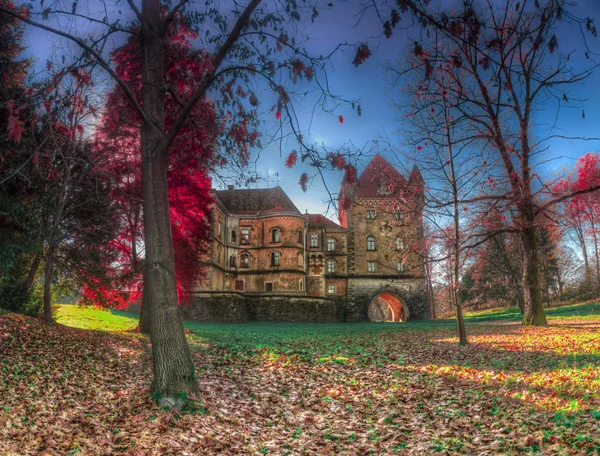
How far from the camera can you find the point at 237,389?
8.71 metres

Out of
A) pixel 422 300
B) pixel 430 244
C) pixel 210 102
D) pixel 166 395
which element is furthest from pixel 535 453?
pixel 422 300

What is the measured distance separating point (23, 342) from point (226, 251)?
108 feet

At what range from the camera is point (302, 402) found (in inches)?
320

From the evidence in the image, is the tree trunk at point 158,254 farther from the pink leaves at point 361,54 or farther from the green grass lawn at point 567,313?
the green grass lawn at point 567,313

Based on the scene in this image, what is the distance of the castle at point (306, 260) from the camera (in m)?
39.6

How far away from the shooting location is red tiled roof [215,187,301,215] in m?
43.7

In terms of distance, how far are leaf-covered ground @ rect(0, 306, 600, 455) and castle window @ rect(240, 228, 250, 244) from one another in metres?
32.3

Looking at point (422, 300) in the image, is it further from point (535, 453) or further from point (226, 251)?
point (535, 453)

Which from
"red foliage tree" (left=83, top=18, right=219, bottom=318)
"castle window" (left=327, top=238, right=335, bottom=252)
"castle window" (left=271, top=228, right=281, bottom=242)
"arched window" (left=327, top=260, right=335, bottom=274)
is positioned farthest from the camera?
"castle window" (left=327, top=238, right=335, bottom=252)

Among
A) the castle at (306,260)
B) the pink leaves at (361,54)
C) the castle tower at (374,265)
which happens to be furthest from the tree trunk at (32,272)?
the castle tower at (374,265)

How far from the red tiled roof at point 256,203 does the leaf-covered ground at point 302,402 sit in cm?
3186

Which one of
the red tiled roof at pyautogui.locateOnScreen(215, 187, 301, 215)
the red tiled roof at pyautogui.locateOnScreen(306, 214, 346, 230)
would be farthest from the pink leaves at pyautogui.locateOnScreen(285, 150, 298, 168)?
the red tiled roof at pyautogui.locateOnScreen(306, 214, 346, 230)

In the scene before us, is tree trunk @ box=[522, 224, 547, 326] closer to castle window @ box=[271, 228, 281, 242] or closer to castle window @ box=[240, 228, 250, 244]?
castle window @ box=[271, 228, 281, 242]

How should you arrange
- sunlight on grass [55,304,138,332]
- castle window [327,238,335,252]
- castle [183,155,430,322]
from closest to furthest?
1. sunlight on grass [55,304,138,332]
2. castle [183,155,430,322]
3. castle window [327,238,335,252]
